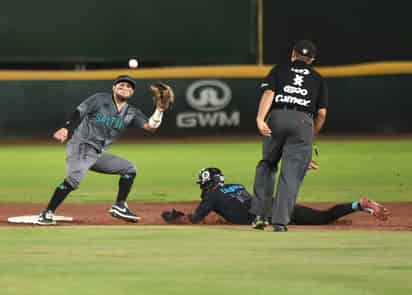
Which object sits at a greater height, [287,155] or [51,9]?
[51,9]

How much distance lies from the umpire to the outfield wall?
12.4 m

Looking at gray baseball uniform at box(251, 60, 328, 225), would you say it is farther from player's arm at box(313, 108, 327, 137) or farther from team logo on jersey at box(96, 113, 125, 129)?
team logo on jersey at box(96, 113, 125, 129)

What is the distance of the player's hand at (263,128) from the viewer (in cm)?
973

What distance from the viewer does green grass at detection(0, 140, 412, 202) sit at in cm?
1480

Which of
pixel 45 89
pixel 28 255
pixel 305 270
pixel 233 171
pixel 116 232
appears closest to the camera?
pixel 305 270

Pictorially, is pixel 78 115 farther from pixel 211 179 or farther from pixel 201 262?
pixel 201 262

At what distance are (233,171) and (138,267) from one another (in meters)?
9.83

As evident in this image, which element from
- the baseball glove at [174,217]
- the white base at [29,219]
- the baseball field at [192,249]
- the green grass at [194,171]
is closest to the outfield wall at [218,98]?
the green grass at [194,171]

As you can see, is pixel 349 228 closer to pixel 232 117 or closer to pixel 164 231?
pixel 164 231

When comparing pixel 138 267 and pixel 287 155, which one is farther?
pixel 287 155

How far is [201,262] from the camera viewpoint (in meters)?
7.58

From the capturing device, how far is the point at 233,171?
56.2 ft

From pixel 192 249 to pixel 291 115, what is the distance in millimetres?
2004

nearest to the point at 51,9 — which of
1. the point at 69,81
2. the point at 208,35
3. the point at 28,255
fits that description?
the point at 69,81
